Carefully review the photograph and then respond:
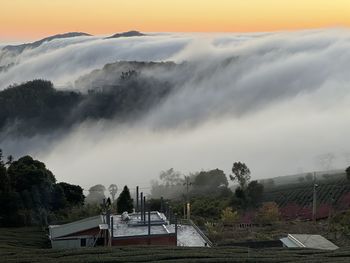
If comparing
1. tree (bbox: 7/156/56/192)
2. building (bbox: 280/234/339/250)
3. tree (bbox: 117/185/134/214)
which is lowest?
building (bbox: 280/234/339/250)

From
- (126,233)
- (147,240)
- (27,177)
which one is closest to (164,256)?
(147,240)

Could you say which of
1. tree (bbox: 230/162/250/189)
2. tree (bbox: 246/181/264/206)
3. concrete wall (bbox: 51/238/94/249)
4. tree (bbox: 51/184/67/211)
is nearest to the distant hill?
tree (bbox: 230/162/250/189)

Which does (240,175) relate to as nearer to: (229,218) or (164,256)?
(229,218)

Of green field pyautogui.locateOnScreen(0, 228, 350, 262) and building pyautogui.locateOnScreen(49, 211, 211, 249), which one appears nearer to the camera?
green field pyautogui.locateOnScreen(0, 228, 350, 262)

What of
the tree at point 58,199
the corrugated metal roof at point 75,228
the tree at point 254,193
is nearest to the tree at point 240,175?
the tree at point 254,193

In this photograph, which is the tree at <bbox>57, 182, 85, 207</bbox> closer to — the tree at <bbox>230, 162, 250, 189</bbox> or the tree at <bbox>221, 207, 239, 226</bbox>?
the tree at <bbox>221, 207, 239, 226</bbox>

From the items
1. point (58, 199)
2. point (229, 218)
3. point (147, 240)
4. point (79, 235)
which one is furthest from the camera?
point (58, 199)

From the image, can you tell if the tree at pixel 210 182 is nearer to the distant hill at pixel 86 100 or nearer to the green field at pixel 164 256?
the green field at pixel 164 256

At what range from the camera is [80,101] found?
143000 mm

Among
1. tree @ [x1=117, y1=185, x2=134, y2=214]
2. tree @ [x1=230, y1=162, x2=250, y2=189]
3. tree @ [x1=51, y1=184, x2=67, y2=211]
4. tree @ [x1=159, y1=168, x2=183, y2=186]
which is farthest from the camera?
tree @ [x1=159, y1=168, x2=183, y2=186]

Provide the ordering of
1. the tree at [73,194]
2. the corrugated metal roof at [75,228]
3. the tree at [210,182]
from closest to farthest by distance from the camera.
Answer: the corrugated metal roof at [75,228]
the tree at [73,194]
the tree at [210,182]

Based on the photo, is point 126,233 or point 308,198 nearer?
point 126,233

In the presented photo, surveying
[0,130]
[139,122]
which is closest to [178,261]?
[0,130]

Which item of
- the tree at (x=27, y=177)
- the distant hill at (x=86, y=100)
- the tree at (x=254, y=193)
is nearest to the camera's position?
the tree at (x=27, y=177)
